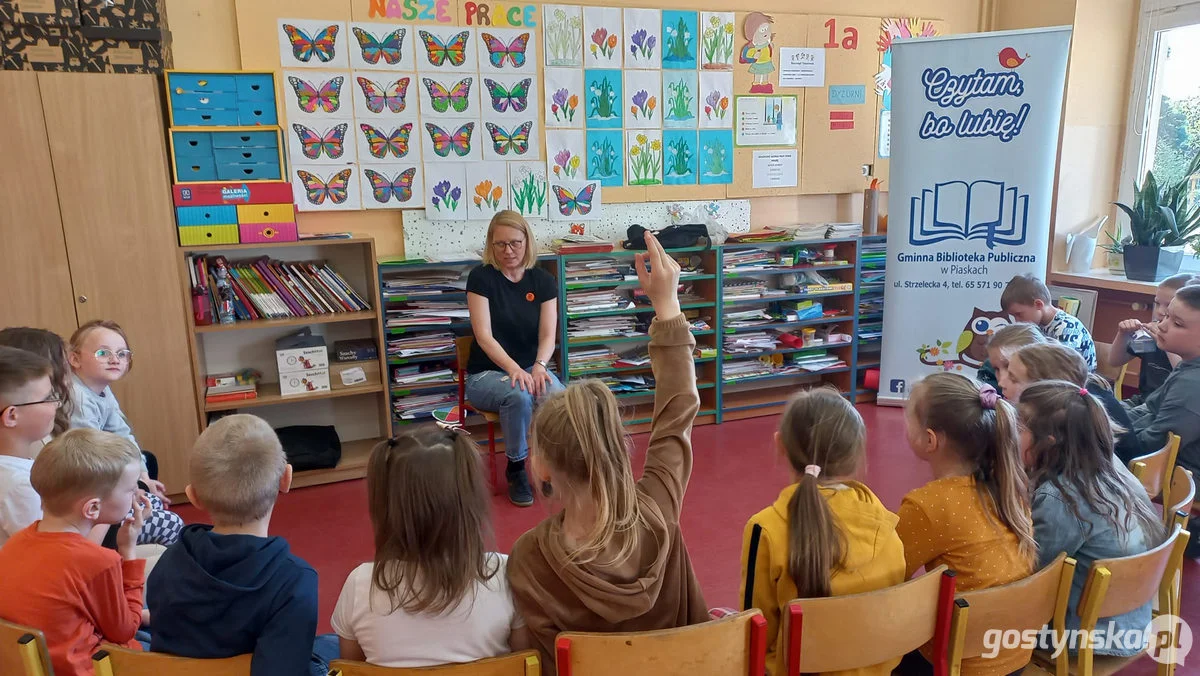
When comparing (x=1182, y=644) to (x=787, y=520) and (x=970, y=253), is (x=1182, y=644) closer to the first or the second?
(x=787, y=520)

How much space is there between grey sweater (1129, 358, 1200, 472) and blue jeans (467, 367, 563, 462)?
2222mm

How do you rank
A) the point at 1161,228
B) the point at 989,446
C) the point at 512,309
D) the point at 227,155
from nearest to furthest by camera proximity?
1. the point at 989,446
2. the point at 227,155
3. the point at 512,309
4. the point at 1161,228

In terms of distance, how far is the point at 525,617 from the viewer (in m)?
1.42

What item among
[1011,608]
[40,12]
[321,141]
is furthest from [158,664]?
[321,141]

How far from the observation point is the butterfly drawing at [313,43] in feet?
12.3

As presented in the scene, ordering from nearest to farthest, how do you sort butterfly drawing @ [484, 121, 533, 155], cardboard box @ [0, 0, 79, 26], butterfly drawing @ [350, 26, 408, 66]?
cardboard box @ [0, 0, 79, 26]
butterfly drawing @ [350, 26, 408, 66]
butterfly drawing @ [484, 121, 533, 155]

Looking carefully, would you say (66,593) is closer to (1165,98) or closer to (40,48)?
(40,48)

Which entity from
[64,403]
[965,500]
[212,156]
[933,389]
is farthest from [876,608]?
[212,156]

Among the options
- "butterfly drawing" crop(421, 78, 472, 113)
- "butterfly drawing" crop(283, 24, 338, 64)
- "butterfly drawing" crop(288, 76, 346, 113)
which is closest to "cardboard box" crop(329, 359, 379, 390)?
"butterfly drawing" crop(288, 76, 346, 113)

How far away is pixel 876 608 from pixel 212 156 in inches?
127

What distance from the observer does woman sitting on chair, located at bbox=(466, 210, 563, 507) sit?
3.50 metres

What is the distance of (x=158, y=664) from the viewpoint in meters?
1.28

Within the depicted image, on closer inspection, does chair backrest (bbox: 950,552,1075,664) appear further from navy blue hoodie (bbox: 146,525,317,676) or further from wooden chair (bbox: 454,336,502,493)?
wooden chair (bbox: 454,336,502,493)

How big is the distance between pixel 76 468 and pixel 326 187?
102 inches
